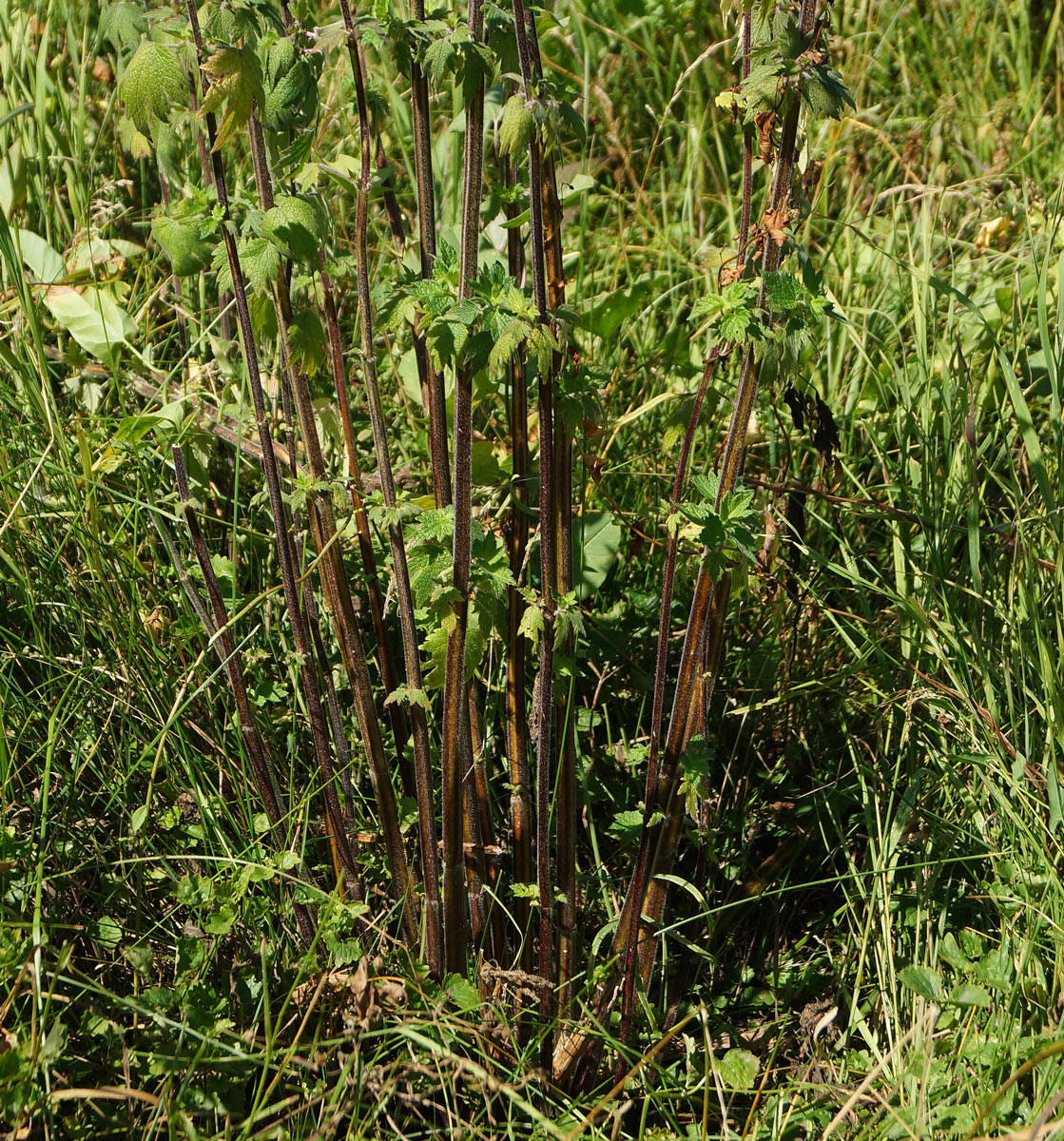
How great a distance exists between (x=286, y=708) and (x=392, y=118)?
1492 mm

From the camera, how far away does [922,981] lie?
1481 mm

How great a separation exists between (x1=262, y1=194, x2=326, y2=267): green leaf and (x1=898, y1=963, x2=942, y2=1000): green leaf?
3.98ft

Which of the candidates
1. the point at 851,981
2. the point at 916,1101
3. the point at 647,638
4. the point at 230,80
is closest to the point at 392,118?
the point at 647,638

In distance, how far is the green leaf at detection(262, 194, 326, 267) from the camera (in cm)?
114

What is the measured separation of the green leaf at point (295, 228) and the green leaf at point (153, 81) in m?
0.14

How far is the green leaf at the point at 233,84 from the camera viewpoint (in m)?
1.02

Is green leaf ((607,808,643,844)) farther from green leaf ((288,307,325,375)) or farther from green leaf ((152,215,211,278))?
green leaf ((152,215,211,278))

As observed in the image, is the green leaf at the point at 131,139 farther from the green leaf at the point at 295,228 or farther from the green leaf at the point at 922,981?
the green leaf at the point at 922,981

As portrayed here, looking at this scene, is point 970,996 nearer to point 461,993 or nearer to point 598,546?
point 461,993

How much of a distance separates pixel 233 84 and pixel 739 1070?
4.33ft

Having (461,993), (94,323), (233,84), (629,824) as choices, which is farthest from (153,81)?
(461,993)

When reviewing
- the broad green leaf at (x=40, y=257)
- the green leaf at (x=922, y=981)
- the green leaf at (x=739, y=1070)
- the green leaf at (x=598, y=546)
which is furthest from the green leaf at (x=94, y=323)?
the green leaf at (x=922, y=981)

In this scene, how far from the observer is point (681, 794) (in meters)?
1.41

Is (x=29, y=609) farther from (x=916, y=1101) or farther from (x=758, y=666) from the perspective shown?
(x=916, y=1101)
